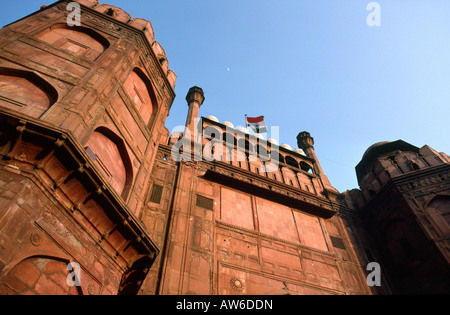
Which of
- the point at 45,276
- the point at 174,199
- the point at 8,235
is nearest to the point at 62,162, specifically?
the point at 8,235

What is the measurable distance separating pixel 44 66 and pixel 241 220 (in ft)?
29.4

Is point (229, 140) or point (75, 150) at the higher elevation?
point (229, 140)

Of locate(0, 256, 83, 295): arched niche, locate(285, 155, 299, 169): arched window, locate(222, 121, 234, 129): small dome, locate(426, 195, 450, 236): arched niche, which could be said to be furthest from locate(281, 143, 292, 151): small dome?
locate(0, 256, 83, 295): arched niche

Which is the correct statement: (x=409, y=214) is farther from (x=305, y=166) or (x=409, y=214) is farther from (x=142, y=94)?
(x=142, y=94)

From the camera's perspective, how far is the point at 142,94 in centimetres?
1245

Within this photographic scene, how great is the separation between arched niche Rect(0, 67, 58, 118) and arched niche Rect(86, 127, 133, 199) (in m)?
1.44

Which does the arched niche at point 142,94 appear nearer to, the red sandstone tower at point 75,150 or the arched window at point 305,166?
the red sandstone tower at point 75,150

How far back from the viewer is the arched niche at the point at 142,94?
11.5 metres

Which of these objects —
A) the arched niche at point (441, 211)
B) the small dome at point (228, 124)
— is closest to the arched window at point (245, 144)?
the small dome at point (228, 124)

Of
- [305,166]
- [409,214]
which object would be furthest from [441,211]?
[305,166]

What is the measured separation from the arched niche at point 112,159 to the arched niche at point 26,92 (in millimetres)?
1443

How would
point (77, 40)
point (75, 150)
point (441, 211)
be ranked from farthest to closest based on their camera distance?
point (441, 211)
point (77, 40)
point (75, 150)

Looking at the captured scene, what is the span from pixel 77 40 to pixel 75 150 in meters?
6.92

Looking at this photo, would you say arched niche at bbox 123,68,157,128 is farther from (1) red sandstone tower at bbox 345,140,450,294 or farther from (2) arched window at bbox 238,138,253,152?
(1) red sandstone tower at bbox 345,140,450,294
